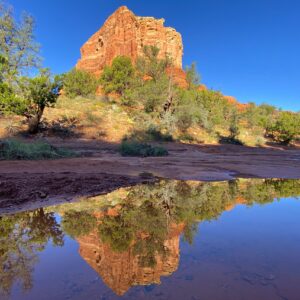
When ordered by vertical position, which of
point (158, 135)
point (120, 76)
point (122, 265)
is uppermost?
point (120, 76)

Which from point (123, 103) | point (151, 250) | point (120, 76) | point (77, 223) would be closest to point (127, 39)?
point (120, 76)

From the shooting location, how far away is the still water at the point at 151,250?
2955mm

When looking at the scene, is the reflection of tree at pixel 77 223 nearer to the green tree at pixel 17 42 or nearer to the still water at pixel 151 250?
the still water at pixel 151 250

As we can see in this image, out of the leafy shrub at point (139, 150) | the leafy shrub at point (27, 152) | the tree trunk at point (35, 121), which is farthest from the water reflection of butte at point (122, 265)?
the tree trunk at point (35, 121)

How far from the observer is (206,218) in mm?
5641

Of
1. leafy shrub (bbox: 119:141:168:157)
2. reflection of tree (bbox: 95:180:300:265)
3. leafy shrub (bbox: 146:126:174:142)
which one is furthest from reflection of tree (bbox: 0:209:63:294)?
leafy shrub (bbox: 146:126:174:142)

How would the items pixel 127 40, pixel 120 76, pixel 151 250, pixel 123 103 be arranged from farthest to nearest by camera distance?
1. pixel 127 40
2. pixel 120 76
3. pixel 123 103
4. pixel 151 250

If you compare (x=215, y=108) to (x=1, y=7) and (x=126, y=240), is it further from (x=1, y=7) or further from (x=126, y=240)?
(x=126, y=240)

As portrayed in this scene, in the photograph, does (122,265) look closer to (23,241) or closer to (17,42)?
(23,241)

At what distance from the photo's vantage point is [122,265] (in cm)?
353

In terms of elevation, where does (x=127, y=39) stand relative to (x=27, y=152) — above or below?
above

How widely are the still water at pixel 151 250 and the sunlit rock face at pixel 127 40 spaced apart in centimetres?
9475

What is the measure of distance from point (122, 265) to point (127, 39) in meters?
108

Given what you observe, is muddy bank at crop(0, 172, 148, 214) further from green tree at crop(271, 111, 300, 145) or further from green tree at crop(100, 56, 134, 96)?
green tree at crop(271, 111, 300, 145)
